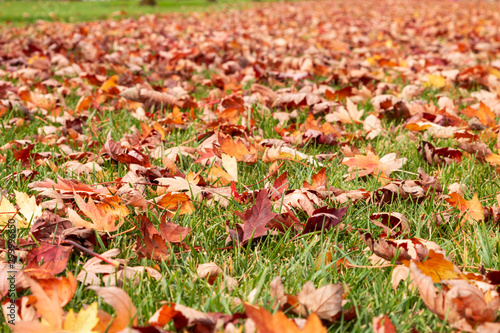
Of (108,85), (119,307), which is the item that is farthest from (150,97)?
(119,307)

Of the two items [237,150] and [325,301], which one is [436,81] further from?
[325,301]

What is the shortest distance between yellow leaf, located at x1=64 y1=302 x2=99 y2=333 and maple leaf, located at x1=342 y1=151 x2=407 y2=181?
1195 millimetres

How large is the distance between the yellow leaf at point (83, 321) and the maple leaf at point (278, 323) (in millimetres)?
357

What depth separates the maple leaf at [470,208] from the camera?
4.95 feet

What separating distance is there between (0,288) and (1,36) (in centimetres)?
705

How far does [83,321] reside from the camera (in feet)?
3.24

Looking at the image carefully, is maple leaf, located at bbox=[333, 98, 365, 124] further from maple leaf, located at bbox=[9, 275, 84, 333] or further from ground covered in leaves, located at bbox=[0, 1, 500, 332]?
maple leaf, located at bbox=[9, 275, 84, 333]

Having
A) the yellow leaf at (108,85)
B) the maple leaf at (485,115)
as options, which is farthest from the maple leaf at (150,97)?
the maple leaf at (485,115)

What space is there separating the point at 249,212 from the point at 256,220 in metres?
0.04

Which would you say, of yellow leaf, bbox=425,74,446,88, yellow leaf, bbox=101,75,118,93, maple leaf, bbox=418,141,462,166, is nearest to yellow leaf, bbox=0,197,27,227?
maple leaf, bbox=418,141,462,166

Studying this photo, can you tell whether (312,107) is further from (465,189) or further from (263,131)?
(465,189)

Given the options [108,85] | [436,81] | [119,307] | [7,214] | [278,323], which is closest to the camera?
[278,323]

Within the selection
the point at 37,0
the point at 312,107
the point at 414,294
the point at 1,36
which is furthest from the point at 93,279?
the point at 37,0

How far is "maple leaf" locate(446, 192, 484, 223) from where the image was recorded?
1.51 m
